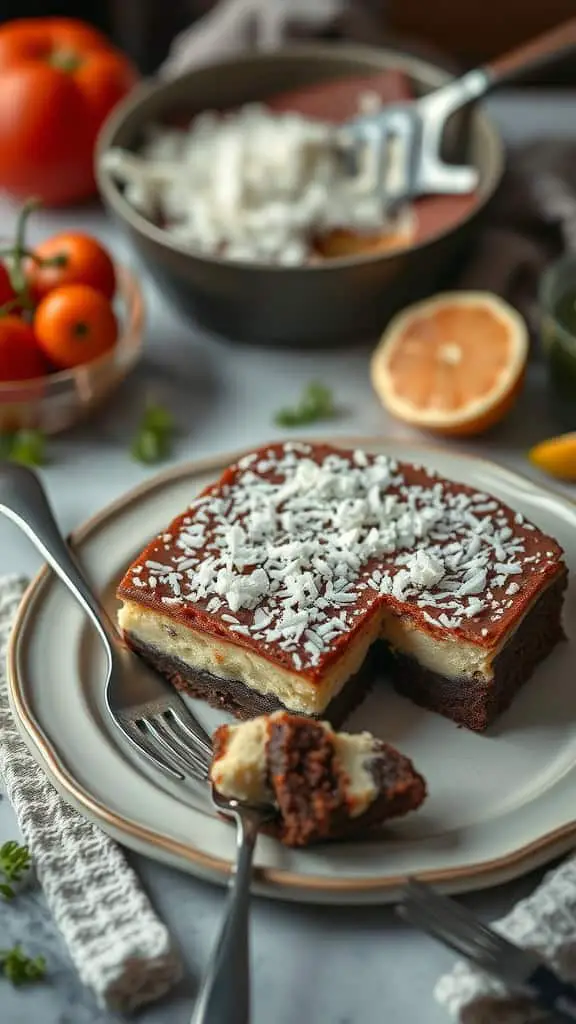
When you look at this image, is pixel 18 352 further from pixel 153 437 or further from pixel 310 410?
pixel 310 410

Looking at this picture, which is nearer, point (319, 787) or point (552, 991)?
point (552, 991)

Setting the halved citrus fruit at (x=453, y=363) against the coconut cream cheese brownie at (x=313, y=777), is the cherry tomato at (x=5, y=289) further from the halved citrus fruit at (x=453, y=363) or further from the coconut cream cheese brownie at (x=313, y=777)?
the coconut cream cheese brownie at (x=313, y=777)

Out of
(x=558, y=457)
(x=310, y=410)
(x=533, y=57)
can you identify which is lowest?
(x=310, y=410)

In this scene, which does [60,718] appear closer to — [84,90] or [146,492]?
[146,492]

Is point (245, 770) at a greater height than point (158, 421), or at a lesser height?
greater

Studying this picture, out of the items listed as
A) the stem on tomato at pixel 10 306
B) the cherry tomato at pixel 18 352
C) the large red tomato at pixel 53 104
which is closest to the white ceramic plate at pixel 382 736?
the cherry tomato at pixel 18 352

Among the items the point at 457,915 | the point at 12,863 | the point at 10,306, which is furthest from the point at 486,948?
the point at 10,306

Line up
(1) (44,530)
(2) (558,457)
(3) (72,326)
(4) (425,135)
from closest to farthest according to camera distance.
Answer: (1) (44,530) < (2) (558,457) < (3) (72,326) < (4) (425,135)
